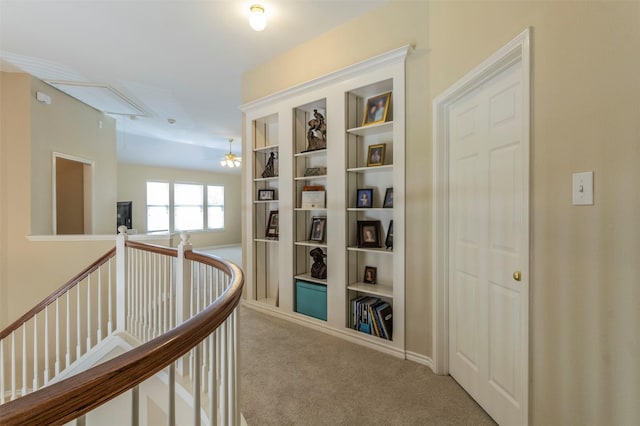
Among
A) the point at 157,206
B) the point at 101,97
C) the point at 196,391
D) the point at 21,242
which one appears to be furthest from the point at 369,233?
the point at 157,206

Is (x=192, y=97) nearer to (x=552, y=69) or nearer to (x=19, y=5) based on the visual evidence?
(x=19, y=5)

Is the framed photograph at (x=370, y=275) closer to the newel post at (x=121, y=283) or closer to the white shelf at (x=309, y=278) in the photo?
the white shelf at (x=309, y=278)

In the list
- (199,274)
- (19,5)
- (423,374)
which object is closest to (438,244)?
(423,374)

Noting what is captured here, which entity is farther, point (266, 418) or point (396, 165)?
point (396, 165)

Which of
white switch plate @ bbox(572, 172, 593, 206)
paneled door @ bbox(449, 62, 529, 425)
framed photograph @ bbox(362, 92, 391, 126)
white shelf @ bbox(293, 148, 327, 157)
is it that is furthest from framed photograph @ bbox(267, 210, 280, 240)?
white switch plate @ bbox(572, 172, 593, 206)

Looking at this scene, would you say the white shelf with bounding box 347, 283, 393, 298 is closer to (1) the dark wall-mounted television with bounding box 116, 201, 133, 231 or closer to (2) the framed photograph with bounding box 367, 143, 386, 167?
(2) the framed photograph with bounding box 367, 143, 386, 167

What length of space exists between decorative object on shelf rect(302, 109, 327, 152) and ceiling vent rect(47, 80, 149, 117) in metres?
3.29

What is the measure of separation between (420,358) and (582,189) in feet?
5.65

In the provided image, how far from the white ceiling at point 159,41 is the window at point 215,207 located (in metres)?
4.61

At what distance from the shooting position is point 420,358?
2279mm

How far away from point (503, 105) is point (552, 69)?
38 centimetres

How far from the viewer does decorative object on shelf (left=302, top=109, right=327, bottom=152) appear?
2.94 m

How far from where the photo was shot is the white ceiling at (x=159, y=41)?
99.7 inches

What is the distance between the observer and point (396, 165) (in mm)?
2369
